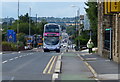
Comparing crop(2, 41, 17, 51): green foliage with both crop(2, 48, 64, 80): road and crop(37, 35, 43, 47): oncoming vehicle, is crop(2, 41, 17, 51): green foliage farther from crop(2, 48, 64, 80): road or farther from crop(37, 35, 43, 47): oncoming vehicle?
crop(37, 35, 43, 47): oncoming vehicle

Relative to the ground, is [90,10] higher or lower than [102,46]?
higher

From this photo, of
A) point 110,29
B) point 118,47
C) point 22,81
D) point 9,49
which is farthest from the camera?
point 9,49

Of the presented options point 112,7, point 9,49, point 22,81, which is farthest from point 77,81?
point 9,49

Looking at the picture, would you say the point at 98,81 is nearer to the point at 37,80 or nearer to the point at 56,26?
the point at 37,80

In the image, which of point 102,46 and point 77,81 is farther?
point 102,46

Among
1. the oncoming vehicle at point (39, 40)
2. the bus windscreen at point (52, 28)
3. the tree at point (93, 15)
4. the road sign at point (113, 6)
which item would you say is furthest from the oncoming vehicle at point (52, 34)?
the oncoming vehicle at point (39, 40)

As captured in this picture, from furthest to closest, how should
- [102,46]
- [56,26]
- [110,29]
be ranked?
[56,26] < [102,46] < [110,29]

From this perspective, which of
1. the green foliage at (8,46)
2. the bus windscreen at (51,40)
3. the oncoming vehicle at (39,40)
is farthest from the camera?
the oncoming vehicle at (39,40)

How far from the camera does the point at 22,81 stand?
1609 centimetres

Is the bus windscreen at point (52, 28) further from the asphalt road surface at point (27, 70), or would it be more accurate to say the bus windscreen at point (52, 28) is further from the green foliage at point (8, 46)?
the asphalt road surface at point (27, 70)

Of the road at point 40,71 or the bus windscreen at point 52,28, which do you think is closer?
the road at point 40,71

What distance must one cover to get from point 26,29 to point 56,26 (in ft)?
254

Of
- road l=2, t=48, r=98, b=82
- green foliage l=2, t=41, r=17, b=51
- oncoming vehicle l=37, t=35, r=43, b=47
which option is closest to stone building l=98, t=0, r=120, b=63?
road l=2, t=48, r=98, b=82

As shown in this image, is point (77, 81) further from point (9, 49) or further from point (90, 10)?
point (90, 10)
